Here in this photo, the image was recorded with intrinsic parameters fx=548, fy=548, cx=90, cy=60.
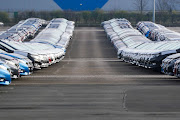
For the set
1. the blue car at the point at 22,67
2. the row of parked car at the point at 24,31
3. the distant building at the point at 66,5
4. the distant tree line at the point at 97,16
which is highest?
the blue car at the point at 22,67

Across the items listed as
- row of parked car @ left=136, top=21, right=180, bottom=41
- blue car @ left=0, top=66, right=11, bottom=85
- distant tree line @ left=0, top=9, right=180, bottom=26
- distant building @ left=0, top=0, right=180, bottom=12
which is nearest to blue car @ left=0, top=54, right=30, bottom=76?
blue car @ left=0, top=66, right=11, bottom=85

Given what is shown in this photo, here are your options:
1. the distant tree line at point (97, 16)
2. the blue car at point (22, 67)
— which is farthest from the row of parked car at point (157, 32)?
the distant tree line at point (97, 16)

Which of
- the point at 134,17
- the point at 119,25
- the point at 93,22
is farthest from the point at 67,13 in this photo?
the point at 119,25

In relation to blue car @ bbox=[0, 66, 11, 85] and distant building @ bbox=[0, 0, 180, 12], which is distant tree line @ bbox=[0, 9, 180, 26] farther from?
blue car @ bbox=[0, 66, 11, 85]

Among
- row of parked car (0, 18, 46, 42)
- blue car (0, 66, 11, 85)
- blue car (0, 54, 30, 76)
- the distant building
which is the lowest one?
the distant building

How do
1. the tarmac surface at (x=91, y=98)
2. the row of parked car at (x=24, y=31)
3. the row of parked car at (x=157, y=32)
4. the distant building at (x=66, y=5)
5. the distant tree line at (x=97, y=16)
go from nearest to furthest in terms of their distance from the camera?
the tarmac surface at (x=91, y=98), the row of parked car at (x=157, y=32), the row of parked car at (x=24, y=31), the distant tree line at (x=97, y=16), the distant building at (x=66, y=5)

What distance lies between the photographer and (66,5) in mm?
123812

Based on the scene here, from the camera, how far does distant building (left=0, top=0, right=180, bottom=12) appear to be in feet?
392

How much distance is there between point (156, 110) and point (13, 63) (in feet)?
36.3

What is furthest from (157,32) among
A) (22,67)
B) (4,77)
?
(4,77)

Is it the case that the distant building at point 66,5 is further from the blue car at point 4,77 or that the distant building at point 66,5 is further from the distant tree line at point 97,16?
the blue car at point 4,77

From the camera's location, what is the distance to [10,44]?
111 ft

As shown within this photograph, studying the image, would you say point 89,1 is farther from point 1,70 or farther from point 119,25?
point 1,70

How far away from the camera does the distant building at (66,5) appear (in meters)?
119
